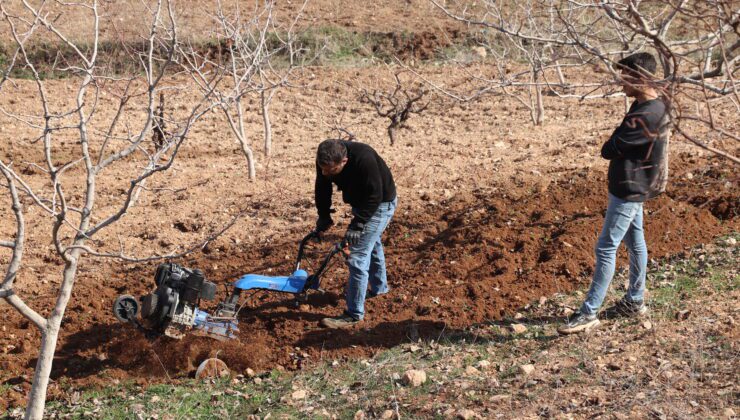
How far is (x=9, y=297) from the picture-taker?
464cm

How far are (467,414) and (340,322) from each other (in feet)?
5.79

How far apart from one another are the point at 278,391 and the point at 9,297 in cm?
191

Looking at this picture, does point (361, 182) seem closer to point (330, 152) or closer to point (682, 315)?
point (330, 152)

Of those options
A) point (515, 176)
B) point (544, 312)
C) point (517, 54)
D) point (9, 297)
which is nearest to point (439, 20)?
point (517, 54)

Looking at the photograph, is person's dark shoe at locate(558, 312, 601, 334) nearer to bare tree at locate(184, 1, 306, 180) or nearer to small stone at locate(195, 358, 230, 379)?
small stone at locate(195, 358, 230, 379)

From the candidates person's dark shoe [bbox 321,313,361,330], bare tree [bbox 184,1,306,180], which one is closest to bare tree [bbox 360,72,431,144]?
bare tree [bbox 184,1,306,180]

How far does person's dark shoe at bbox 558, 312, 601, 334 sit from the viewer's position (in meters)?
6.02

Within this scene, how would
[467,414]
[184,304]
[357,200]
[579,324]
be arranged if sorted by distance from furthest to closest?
[357,200], [579,324], [184,304], [467,414]

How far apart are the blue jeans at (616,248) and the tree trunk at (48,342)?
341 cm

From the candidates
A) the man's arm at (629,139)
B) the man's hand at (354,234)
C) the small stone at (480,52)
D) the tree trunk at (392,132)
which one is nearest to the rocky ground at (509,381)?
the man's hand at (354,234)

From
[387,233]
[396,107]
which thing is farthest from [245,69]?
[387,233]

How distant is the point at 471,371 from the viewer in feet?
18.9

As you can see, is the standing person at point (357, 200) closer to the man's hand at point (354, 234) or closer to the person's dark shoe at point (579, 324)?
the man's hand at point (354, 234)

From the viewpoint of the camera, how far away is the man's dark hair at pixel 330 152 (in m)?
6.03
